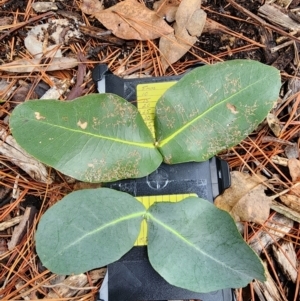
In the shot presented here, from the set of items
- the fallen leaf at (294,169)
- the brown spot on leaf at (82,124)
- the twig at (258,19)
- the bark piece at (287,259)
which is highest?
the twig at (258,19)

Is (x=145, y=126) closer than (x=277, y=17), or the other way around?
(x=145, y=126)

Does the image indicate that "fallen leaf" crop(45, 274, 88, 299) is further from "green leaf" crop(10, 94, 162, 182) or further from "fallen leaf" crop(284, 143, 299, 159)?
"fallen leaf" crop(284, 143, 299, 159)

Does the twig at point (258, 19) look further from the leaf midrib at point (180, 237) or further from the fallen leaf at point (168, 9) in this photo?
the leaf midrib at point (180, 237)

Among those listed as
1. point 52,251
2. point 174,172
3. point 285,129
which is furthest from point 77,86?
point 285,129

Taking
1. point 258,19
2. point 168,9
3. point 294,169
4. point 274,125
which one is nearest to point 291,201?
point 294,169

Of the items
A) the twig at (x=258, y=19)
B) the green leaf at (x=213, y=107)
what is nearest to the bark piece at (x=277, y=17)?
the twig at (x=258, y=19)

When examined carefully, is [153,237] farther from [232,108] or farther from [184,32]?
[184,32]

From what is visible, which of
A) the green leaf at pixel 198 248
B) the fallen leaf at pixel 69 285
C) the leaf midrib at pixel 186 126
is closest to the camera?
the green leaf at pixel 198 248
